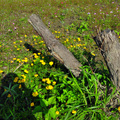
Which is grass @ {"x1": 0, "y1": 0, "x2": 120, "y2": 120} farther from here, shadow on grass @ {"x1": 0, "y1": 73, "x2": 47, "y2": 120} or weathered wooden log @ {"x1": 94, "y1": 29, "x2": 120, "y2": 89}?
weathered wooden log @ {"x1": 94, "y1": 29, "x2": 120, "y2": 89}

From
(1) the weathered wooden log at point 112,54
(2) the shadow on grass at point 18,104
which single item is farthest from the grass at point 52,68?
(1) the weathered wooden log at point 112,54

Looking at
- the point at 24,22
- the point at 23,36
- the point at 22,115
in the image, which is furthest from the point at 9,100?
the point at 24,22

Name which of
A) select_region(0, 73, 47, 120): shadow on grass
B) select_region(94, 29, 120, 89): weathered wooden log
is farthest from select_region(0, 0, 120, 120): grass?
select_region(94, 29, 120, 89): weathered wooden log

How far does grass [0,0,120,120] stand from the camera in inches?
81.2

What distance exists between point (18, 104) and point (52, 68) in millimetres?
1240

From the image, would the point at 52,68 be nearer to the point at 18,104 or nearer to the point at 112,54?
the point at 18,104

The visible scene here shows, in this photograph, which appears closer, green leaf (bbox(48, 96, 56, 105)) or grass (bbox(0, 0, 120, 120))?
grass (bbox(0, 0, 120, 120))

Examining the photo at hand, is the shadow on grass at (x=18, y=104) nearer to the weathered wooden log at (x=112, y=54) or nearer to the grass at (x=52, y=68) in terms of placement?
the grass at (x=52, y=68)

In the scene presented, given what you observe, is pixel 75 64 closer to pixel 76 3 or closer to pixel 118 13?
pixel 118 13

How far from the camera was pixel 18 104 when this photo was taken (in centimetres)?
226

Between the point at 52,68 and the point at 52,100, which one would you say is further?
the point at 52,68

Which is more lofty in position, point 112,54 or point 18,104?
point 112,54

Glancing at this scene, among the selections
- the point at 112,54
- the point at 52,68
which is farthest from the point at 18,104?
the point at 112,54

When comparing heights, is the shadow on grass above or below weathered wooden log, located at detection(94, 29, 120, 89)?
below
